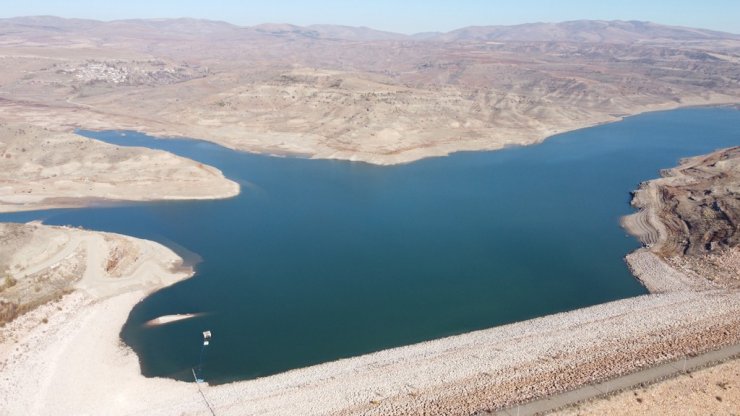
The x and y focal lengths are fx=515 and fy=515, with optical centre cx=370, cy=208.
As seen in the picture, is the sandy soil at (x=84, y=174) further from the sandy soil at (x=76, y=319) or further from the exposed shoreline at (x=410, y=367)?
the exposed shoreline at (x=410, y=367)

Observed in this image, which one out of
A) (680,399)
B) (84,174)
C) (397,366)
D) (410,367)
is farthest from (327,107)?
(680,399)

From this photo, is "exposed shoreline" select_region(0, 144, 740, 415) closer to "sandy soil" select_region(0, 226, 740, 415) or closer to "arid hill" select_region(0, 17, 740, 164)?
"sandy soil" select_region(0, 226, 740, 415)

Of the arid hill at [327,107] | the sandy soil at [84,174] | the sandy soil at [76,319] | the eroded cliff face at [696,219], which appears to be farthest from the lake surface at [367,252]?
the arid hill at [327,107]

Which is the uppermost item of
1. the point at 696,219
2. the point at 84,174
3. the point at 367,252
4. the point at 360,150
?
the point at 696,219

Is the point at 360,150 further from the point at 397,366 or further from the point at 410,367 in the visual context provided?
the point at 410,367

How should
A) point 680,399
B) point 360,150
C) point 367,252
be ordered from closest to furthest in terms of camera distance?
point 680,399 < point 367,252 < point 360,150

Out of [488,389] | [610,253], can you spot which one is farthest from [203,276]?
[610,253]
